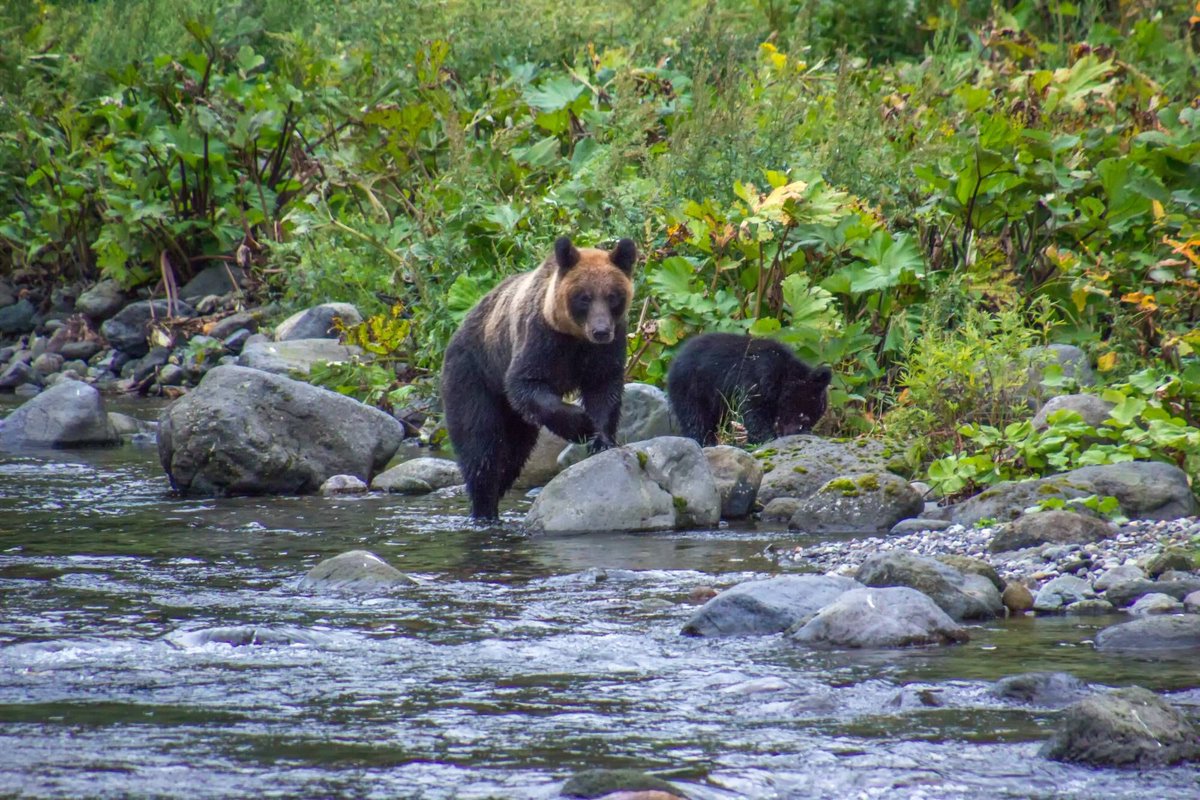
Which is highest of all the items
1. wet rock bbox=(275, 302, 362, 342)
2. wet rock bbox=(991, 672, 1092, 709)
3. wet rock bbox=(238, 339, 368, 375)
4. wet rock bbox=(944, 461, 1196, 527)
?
wet rock bbox=(275, 302, 362, 342)

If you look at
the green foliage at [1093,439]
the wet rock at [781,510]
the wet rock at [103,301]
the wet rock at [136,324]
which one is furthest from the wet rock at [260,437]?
the wet rock at [103,301]

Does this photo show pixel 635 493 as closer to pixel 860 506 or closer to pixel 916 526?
pixel 860 506

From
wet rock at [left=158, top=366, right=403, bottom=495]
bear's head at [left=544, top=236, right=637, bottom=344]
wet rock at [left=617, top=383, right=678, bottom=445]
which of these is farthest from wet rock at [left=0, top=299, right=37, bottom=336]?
bear's head at [left=544, top=236, right=637, bottom=344]

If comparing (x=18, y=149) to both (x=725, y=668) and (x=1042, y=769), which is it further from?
(x=1042, y=769)

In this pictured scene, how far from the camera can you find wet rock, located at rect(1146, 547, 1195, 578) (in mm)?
6141

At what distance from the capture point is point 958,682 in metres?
4.80

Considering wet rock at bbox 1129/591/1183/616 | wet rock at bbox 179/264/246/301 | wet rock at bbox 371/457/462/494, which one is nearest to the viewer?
wet rock at bbox 1129/591/1183/616

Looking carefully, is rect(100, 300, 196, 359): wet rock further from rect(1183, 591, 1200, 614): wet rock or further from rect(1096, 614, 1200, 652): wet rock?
rect(1096, 614, 1200, 652): wet rock

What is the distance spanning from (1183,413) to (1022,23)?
351 inches

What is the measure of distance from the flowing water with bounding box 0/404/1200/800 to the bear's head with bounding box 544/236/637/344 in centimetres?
139

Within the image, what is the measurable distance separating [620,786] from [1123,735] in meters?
1.34

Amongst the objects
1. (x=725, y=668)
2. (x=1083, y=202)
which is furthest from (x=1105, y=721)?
(x=1083, y=202)

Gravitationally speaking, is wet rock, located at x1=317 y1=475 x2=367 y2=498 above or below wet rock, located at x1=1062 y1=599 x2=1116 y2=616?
above

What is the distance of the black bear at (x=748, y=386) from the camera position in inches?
382
